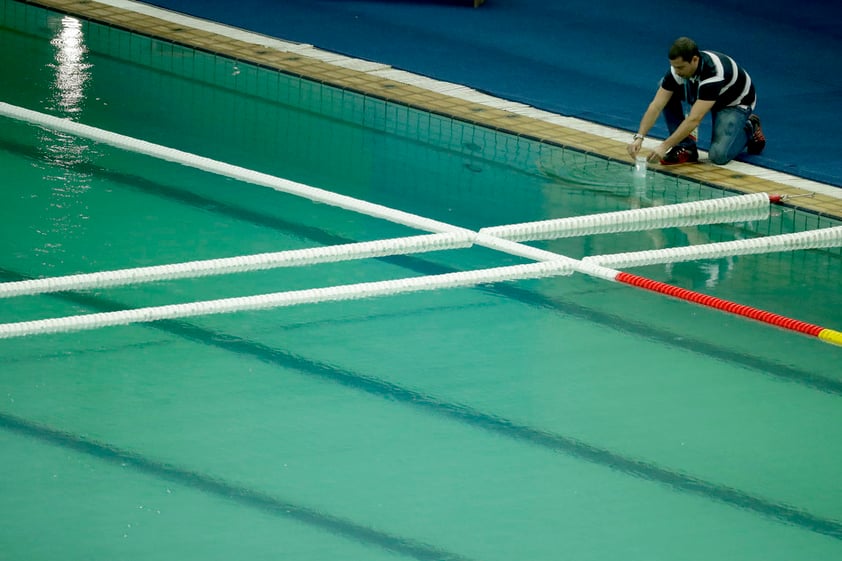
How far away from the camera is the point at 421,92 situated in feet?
29.4

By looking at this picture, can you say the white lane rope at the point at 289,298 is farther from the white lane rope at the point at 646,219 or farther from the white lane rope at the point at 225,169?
the white lane rope at the point at 225,169

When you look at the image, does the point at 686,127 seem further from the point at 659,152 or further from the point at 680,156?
the point at 680,156

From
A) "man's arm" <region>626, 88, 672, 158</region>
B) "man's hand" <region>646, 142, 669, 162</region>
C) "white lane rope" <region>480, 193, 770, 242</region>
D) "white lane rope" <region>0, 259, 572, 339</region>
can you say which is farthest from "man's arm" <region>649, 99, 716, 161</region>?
"white lane rope" <region>0, 259, 572, 339</region>

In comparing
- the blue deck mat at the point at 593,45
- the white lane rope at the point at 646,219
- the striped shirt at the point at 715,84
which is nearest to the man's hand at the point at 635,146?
the striped shirt at the point at 715,84

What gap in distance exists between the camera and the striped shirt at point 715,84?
7.72 meters

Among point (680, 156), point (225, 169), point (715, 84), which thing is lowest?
point (225, 169)

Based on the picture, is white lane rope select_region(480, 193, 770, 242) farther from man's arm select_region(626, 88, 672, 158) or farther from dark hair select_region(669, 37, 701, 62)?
dark hair select_region(669, 37, 701, 62)

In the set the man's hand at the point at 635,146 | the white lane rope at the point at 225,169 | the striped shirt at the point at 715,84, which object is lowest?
the white lane rope at the point at 225,169

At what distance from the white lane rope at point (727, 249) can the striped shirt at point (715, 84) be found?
1054 mm

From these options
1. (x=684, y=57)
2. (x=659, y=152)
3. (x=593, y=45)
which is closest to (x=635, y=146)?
(x=659, y=152)

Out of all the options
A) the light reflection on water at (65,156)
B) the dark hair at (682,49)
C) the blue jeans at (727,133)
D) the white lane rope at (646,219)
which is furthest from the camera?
the blue jeans at (727,133)

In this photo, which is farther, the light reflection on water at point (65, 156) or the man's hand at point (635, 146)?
the man's hand at point (635, 146)

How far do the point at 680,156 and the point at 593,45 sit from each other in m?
2.37

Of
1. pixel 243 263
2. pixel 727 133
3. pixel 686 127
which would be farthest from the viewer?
pixel 727 133
